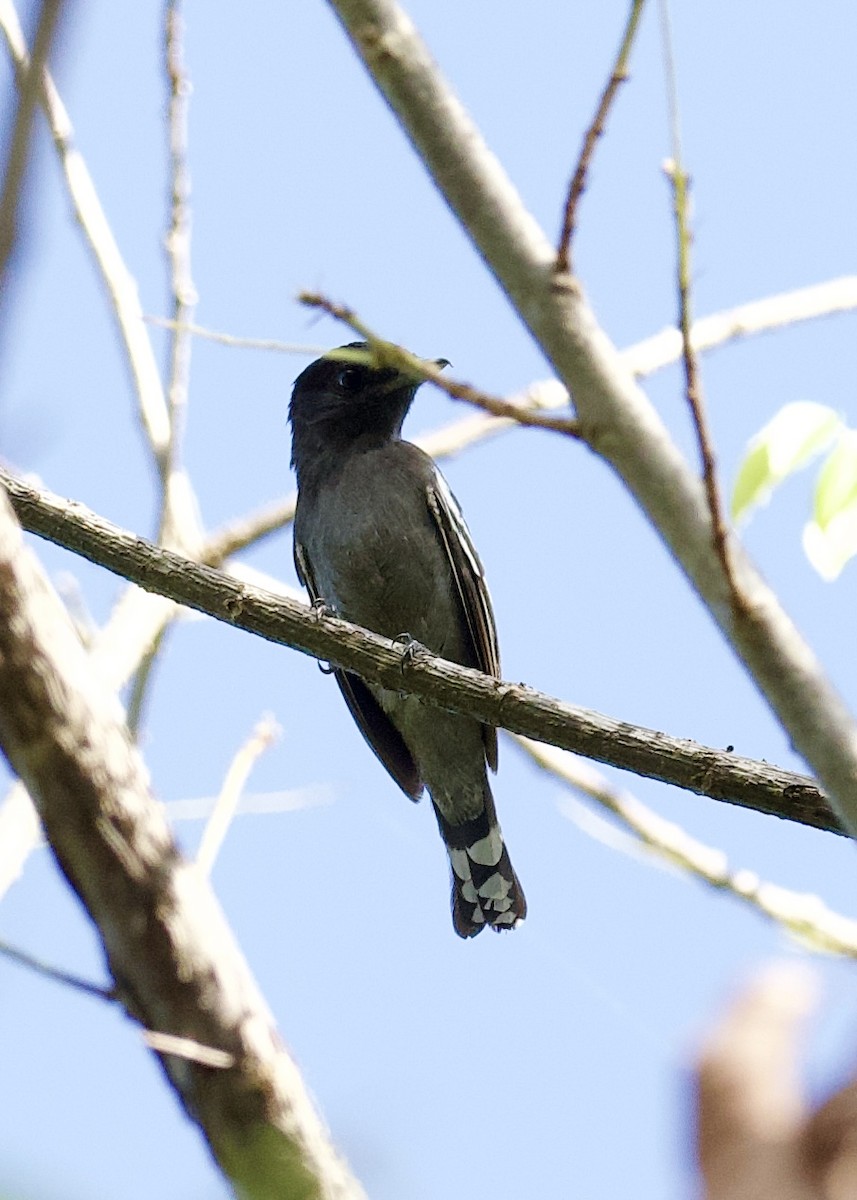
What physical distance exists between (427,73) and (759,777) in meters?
3.13

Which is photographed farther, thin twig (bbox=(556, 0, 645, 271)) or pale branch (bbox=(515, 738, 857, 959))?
pale branch (bbox=(515, 738, 857, 959))

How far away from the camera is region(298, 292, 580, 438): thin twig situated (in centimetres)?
293

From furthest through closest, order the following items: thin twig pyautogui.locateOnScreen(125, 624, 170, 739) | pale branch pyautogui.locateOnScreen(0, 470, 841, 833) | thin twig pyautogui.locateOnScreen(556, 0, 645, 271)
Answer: thin twig pyautogui.locateOnScreen(125, 624, 170, 739) < pale branch pyautogui.locateOnScreen(0, 470, 841, 833) < thin twig pyautogui.locateOnScreen(556, 0, 645, 271)

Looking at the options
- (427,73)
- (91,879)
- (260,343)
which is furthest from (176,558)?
(91,879)

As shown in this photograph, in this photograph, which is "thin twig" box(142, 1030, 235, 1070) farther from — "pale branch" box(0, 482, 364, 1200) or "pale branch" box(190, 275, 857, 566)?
"pale branch" box(190, 275, 857, 566)

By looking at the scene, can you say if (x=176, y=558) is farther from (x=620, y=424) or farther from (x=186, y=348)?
(x=620, y=424)

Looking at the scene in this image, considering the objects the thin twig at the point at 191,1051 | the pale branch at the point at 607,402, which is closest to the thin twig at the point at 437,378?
the pale branch at the point at 607,402

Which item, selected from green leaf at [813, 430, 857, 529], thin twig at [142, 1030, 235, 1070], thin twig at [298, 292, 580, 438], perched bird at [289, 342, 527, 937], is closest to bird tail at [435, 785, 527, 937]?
perched bird at [289, 342, 527, 937]

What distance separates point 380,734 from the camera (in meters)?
9.37

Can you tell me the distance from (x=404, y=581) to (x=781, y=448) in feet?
15.8

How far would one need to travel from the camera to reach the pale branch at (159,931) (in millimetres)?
2281

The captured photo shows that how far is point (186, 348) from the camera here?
27.5 ft

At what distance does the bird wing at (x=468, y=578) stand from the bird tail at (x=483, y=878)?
3.20 feet

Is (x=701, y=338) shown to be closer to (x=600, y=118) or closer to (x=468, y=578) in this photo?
(x=468, y=578)
